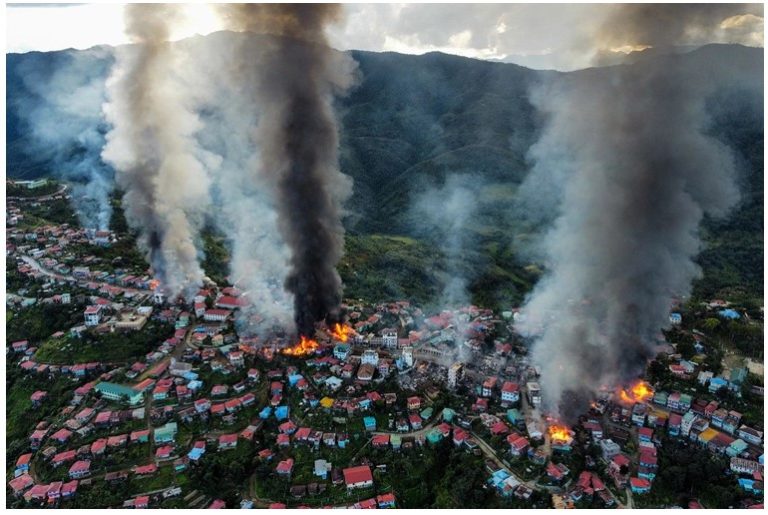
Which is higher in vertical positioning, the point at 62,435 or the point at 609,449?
the point at 609,449

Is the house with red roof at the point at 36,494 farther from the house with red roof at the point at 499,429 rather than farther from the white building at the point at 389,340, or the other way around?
the house with red roof at the point at 499,429

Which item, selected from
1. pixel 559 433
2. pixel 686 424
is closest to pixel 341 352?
pixel 559 433

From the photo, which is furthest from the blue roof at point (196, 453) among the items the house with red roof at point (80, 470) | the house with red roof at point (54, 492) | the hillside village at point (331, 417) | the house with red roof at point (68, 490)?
the house with red roof at point (54, 492)

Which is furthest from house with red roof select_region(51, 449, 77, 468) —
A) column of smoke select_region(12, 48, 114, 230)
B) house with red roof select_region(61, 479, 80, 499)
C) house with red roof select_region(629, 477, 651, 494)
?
column of smoke select_region(12, 48, 114, 230)

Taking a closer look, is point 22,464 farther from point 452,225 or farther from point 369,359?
point 452,225

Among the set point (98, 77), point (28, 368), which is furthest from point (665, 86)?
point (98, 77)

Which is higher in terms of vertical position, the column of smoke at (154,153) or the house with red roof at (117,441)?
the column of smoke at (154,153)
